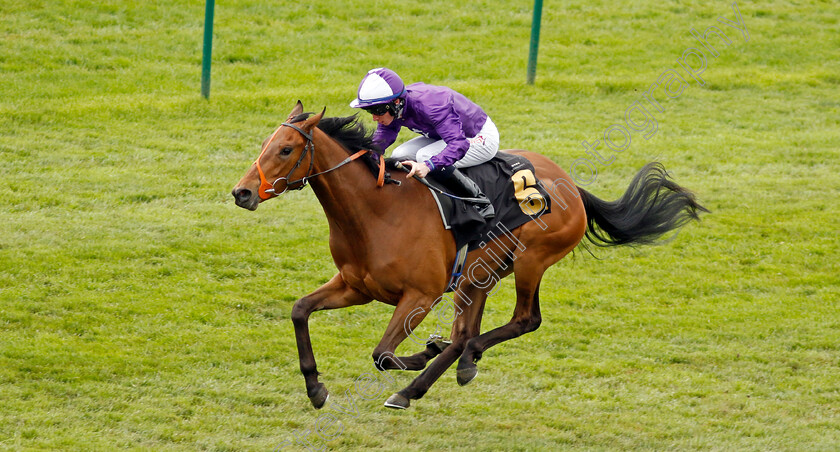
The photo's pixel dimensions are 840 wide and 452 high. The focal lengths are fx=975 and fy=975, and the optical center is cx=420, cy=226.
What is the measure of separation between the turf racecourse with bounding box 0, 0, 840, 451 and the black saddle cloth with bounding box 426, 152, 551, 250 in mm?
1385

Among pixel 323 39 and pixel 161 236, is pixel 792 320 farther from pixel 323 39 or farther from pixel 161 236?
pixel 323 39

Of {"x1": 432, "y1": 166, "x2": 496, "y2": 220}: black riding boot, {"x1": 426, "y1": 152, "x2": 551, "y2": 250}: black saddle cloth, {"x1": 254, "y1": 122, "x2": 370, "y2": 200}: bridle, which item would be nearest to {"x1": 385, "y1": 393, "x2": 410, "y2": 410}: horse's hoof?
{"x1": 426, "y1": 152, "x2": 551, "y2": 250}: black saddle cloth

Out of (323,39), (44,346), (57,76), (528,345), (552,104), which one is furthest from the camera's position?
(323,39)

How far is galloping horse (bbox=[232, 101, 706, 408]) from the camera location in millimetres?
5547

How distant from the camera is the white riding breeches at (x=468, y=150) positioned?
6.45 metres

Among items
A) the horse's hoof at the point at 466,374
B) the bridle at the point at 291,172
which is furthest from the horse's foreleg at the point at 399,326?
the bridle at the point at 291,172

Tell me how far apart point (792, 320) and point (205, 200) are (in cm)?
628

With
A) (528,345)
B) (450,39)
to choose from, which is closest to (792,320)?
(528,345)

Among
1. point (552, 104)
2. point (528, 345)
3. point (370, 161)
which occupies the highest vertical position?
point (370, 161)

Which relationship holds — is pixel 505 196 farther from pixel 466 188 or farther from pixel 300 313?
pixel 300 313

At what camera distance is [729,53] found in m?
17.1

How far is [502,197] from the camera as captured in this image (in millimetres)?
6699

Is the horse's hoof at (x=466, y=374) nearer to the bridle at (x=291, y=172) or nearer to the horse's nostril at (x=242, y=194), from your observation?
the bridle at (x=291, y=172)

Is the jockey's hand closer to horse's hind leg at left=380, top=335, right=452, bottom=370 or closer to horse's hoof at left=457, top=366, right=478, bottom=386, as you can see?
horse's hind leg at left=380, top=335, right=452, bottom=370
